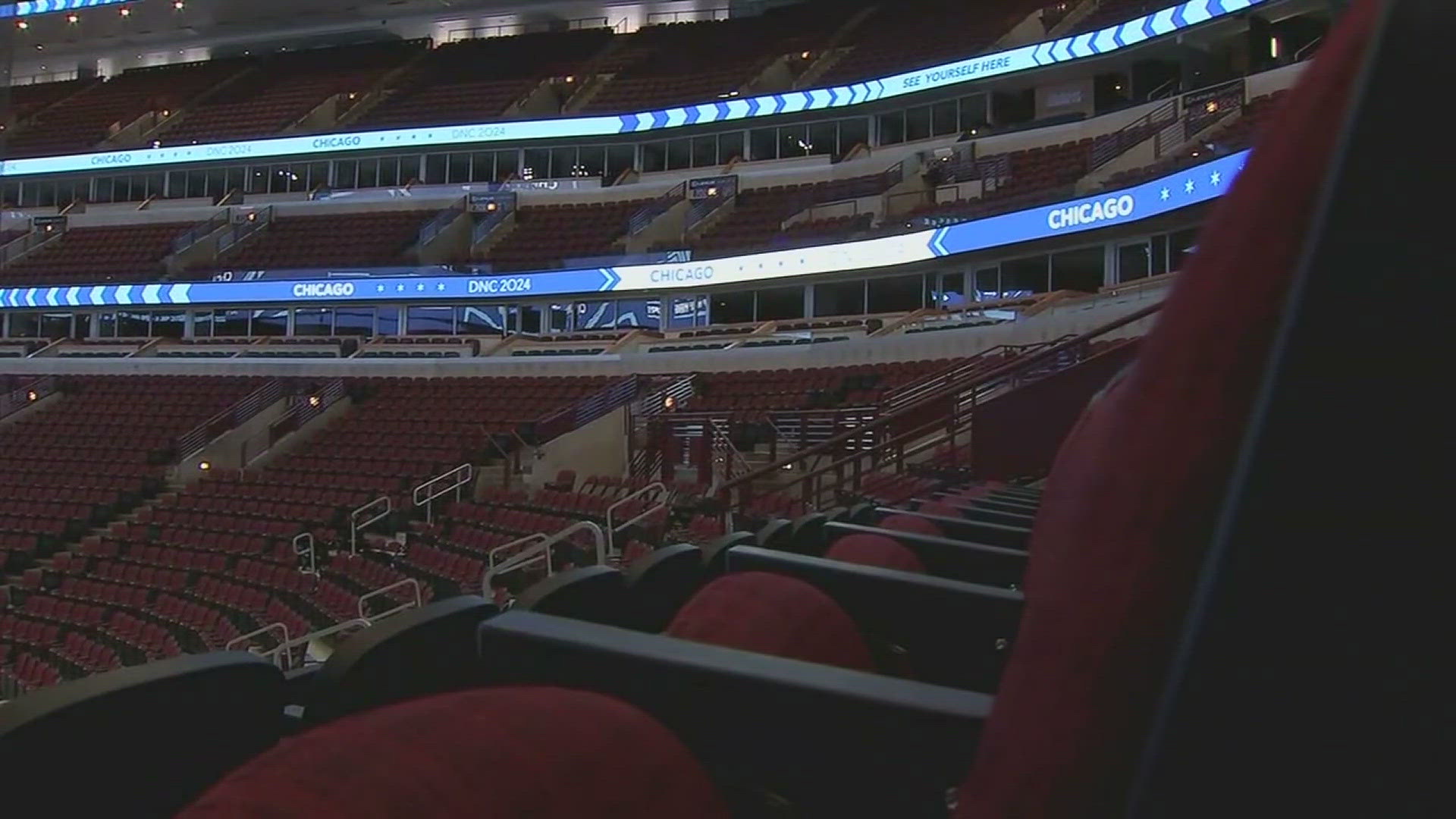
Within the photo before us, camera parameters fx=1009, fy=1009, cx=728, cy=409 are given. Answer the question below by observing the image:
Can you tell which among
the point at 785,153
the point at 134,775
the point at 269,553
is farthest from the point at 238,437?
the point at 134,775

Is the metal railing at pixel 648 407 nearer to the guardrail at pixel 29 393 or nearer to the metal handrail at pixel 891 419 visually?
the metal handrail at pixel 891 419

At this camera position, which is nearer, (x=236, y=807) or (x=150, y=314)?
(x=236, y=807)

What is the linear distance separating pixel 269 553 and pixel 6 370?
11807 mm

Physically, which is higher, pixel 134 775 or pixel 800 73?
pixel 800 73

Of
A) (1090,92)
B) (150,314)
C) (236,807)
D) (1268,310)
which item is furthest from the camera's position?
(150,314)

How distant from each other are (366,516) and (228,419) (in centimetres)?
522

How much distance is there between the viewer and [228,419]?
527 inches

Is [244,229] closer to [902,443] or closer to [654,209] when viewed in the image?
[654,209]

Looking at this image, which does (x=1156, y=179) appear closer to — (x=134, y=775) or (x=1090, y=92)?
(x=1090, y=92)

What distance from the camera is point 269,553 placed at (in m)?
8.54

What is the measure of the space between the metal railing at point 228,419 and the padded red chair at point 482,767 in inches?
541

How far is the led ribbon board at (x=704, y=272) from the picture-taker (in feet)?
34.2

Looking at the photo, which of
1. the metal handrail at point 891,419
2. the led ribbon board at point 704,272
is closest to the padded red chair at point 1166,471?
the metal handrail at point 891,419

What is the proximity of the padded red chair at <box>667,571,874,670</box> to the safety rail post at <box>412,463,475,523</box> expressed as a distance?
8509mm
